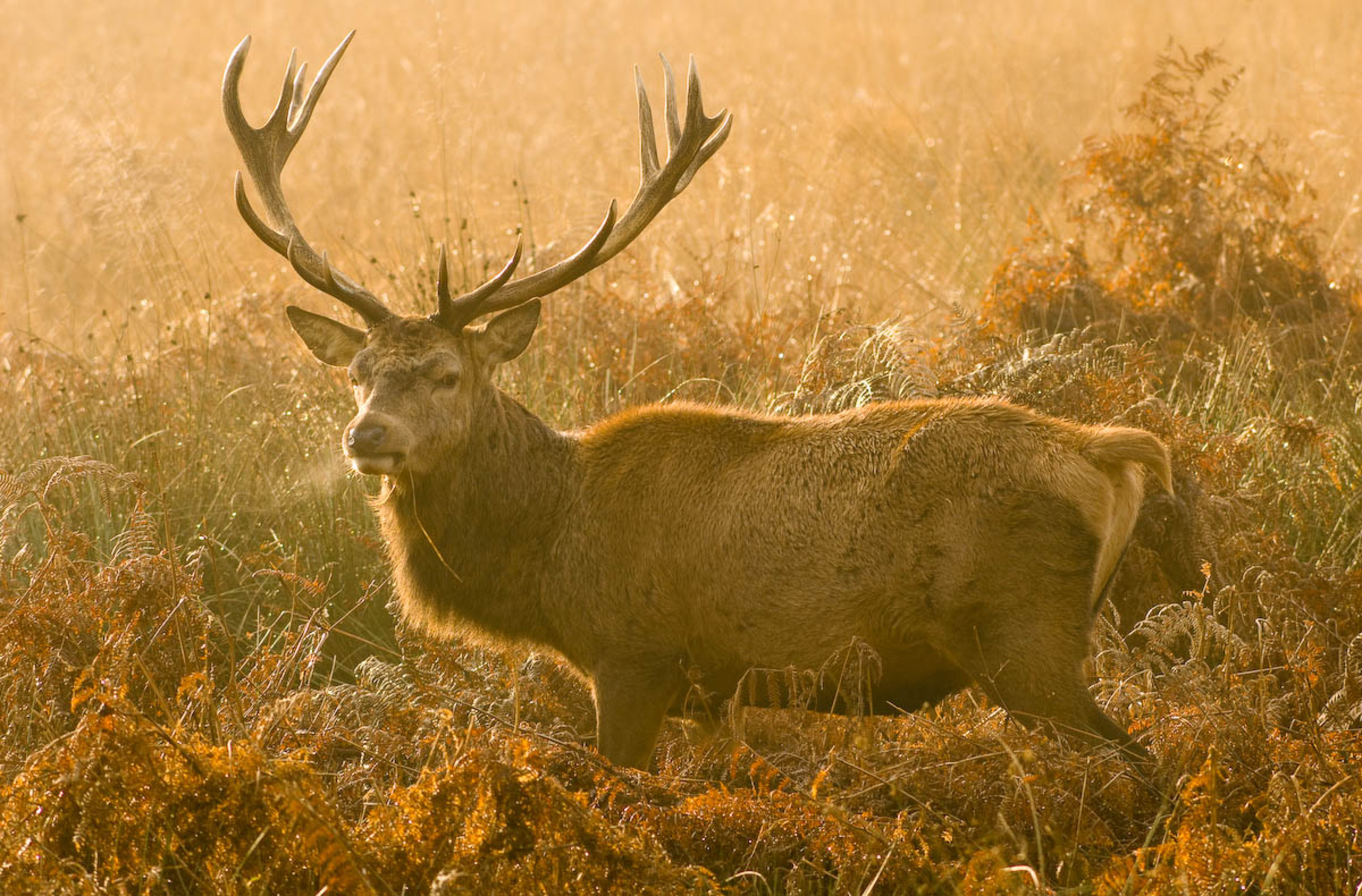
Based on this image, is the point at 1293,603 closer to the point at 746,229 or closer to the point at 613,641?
the point at 613,641

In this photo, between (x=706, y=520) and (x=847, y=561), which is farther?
(x=706, y=520)

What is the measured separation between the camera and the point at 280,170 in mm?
5891

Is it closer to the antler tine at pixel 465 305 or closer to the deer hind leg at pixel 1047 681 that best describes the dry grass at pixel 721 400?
the deer hind leg at pixel 1047 681

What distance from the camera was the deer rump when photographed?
4.40 m

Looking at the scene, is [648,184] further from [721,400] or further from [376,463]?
[721,400]

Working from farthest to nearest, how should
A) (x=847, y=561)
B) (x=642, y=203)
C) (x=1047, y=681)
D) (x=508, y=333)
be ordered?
1. (x=642, y=203)
2. (x=508, y=333)
3. (x=847, y=561)
4. (x=1047, y=681)

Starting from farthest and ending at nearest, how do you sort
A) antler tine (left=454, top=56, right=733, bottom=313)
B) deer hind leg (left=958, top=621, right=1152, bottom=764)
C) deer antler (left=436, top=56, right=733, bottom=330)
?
antler tine (left=454, top=56, right=733, bottom=313) < deer antler (left=436, top=56, right=733, bottom=330) < deer hind leg (left=958, top=621, right=1152, bottom=764)

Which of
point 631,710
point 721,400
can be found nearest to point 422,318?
point 631,710

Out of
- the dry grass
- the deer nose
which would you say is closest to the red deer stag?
the deer nose

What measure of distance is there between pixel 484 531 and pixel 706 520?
2.91ft

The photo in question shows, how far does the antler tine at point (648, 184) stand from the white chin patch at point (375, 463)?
84 cm

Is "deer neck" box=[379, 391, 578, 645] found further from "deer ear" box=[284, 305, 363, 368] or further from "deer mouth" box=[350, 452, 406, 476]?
"deer ear" box=[284, 305, 363, 368]

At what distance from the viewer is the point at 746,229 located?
10703 mm

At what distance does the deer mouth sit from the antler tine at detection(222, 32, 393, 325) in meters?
0.70
